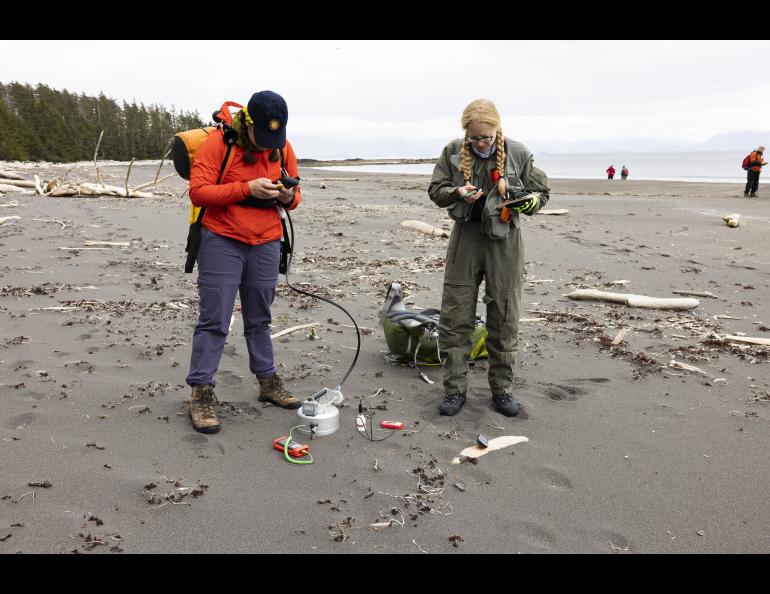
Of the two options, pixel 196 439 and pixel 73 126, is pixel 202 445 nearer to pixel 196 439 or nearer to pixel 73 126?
pixel 196 439

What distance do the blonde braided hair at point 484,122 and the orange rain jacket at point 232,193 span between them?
4.23 ft

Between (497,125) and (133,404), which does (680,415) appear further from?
(133,404)

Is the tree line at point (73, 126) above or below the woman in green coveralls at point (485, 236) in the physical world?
above

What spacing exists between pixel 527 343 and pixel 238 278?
3.39 metres

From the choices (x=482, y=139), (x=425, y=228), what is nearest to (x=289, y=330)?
(x=482, y=139)

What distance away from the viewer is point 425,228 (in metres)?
12.6

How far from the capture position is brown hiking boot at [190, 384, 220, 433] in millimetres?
3920

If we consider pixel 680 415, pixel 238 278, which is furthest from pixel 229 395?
pixel 680 415

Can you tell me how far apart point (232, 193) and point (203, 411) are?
61.6 inches

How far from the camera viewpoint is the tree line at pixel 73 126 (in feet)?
203

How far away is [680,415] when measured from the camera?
4398 millimetres

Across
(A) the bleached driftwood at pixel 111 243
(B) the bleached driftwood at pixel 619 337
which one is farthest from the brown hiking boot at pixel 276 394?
(A) the bleached driftwood at pixel 111 243

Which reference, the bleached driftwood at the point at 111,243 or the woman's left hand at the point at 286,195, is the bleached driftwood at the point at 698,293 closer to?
the woman's left hand at the point at 286,195

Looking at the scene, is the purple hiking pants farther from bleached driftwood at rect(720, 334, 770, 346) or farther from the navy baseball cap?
bleached driftwood at rect(720, 334, 770, 346)
